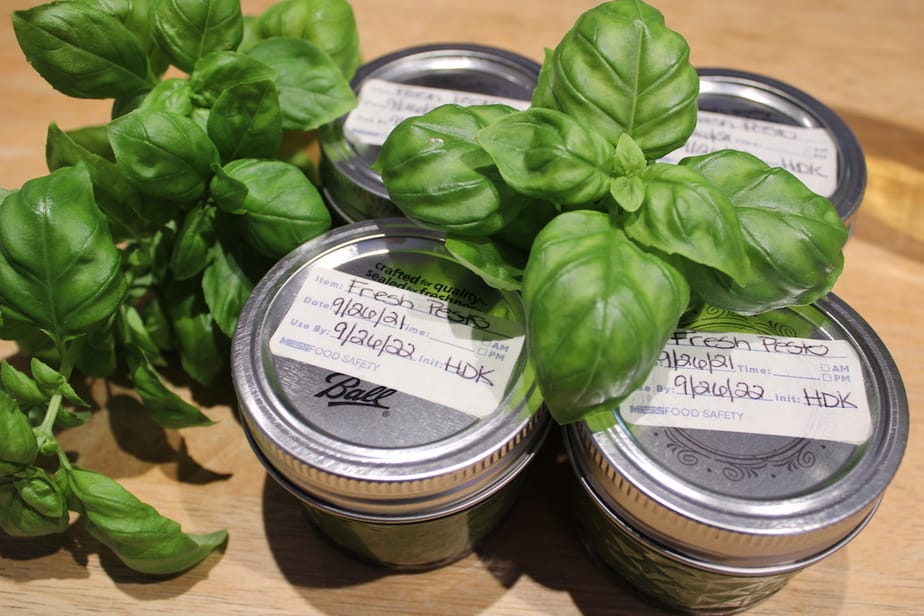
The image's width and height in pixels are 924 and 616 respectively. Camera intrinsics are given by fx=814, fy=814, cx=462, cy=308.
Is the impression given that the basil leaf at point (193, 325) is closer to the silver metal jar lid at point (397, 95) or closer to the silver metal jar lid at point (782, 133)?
the silver metal jar lid at point (397, 95)

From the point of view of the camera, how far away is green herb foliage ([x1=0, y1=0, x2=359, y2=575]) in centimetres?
74

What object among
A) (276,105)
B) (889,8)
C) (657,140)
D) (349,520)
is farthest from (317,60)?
(889,8)

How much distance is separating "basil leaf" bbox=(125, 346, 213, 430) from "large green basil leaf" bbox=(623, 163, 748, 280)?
47cm

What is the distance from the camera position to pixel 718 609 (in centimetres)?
83

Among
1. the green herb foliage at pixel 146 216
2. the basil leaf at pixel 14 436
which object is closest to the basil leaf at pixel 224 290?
the green herb foliage at pixel 146 216

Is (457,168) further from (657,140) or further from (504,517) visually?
(504,517)

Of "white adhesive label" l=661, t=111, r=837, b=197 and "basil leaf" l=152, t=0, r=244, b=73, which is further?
"white adhesive label" l=661, t=111, r=837, b=197

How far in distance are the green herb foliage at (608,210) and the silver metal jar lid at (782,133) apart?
0.28 meters

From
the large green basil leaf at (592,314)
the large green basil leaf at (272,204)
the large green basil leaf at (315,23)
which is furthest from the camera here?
the large green basil leaf at (315,23)

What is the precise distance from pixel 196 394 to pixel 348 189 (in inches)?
12.7

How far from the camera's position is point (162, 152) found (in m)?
0.78

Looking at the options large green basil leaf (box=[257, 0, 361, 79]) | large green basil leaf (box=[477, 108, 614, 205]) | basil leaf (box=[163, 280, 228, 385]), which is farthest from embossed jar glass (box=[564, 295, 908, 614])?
large green basil leaf (box=[257, 0, 361, 79])

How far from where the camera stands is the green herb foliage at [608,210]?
635mm

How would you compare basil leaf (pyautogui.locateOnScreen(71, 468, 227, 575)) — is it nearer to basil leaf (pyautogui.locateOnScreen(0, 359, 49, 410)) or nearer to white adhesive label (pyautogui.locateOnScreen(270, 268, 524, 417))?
basil leaf (pyautogui.locateOnScreen(0, 359, 49, 410))
